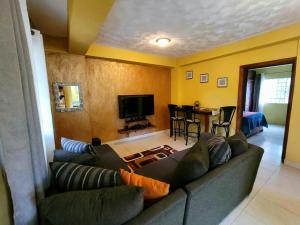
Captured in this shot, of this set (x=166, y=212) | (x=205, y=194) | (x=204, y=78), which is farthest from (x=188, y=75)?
(x=166, y=212)

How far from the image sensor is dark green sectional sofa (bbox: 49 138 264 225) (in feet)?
2.95

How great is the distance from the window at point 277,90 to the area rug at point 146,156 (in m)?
5.18

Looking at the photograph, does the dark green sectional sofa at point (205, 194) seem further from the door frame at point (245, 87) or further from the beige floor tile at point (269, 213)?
the door frame at point (245, 87)

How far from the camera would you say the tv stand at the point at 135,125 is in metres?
4.11

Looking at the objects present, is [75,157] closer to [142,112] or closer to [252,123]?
[142,112]

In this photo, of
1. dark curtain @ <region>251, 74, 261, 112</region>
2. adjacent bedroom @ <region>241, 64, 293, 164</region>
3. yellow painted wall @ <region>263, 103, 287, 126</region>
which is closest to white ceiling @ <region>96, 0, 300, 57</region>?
adjacent bedroom @ <region>241, 64, 293, 164</region>

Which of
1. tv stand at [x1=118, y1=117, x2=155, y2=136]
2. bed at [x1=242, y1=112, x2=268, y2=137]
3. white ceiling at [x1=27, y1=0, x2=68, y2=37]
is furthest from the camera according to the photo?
tv stand at [x1=118, y1=117, x2=155, y2=136]

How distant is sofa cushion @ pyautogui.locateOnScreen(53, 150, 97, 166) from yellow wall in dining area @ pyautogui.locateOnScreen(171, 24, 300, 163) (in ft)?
11.1

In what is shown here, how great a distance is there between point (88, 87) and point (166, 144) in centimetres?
250

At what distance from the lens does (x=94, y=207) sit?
0.79m

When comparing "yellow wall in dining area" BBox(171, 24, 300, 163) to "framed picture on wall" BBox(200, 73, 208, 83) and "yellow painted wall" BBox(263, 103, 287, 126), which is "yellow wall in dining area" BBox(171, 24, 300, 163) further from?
"yellow painted wall" BBox(263, 103, 287, 126)

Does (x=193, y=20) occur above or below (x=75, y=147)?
above

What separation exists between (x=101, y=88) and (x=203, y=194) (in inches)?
133

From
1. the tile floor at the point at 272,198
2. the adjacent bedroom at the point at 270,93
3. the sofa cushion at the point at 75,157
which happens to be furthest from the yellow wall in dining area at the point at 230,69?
the sofa cushion at the point at 75,157
